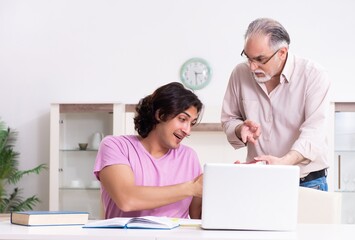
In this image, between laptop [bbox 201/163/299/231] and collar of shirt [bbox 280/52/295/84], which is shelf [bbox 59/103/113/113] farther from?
laptop [bbox 201/163/299/231]

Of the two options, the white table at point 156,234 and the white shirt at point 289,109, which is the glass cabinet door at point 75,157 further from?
the white table at point 156,234

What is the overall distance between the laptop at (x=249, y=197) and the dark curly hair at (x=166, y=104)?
2.42ft

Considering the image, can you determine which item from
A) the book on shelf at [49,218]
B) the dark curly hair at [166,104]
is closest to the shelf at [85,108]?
the dark curly hair at [166,104]

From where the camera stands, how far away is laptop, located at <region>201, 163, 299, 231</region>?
233cm

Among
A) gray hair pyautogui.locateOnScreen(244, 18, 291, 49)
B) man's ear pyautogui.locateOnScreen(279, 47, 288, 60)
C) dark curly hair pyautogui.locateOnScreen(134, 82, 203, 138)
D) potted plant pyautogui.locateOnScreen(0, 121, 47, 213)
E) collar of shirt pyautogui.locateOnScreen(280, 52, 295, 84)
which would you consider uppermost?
gray hair pyautogui.locateOnScreen(244, 18, 291, 49)

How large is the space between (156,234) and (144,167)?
85 cm

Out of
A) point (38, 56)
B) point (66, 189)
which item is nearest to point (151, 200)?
point (66, 189)

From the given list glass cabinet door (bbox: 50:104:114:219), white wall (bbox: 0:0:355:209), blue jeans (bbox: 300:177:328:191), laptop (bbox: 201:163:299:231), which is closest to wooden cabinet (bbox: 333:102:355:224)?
white wall (bbox: 0:0:355:209)

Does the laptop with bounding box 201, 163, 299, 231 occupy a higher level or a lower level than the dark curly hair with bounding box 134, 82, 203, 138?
lower

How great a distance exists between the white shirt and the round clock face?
9.62 ft

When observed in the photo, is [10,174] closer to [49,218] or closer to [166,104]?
[166,104]

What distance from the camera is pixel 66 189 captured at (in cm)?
654

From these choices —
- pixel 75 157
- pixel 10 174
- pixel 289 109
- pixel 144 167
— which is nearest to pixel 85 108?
pixel 75 157

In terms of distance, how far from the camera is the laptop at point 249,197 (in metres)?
2.33
